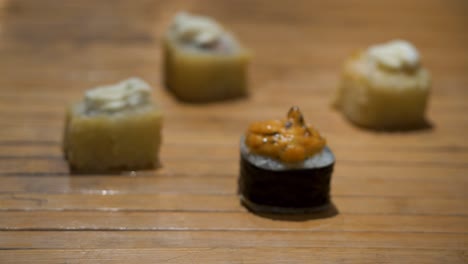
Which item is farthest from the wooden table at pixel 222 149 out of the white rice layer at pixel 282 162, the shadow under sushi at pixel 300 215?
the white rice layer at pixel 282 162

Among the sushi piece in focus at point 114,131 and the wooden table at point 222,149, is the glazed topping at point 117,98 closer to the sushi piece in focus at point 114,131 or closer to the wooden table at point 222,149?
the sushi piece in focus at point 114,131

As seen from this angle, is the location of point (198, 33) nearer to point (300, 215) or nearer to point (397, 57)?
point (397, 57)

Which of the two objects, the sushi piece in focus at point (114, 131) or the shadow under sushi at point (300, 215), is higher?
the sushi piece in focus at point (114, 131)

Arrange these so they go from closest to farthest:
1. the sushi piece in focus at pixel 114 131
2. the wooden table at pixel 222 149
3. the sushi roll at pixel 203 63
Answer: the wooden table at pixel 222 149
the sushi piece in focus at pixel 114 131
the sushi roll at pixel 203 63

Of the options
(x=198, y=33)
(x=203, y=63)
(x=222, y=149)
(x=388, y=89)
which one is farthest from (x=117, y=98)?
(x=388, y=89)

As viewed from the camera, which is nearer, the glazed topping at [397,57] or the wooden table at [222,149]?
the wooden table at [222,149]

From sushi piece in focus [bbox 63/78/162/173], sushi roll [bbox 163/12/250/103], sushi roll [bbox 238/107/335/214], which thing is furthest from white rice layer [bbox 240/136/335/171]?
sushi roll [bbox 163/12/250/103]

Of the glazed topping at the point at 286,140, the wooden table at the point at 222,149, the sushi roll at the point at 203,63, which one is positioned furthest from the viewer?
the sushi roll at the point at 203,63
